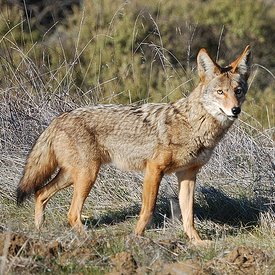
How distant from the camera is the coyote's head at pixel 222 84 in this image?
6.69 metres

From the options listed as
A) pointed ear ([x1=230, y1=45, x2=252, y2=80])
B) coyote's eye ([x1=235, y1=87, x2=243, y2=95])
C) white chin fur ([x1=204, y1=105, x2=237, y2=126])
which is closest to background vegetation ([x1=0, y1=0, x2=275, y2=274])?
white chin fur ([x1=204, y1=105, x2=237, y2=126])

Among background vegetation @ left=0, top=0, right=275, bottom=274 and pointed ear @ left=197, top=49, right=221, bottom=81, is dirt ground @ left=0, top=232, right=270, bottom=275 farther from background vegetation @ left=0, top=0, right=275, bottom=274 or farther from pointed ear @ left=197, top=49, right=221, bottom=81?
pointed ear @ left=197, top=49, right=221, bottom=81

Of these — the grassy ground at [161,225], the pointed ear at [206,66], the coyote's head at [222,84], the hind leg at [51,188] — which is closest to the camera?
the grassy ground at [161,225]

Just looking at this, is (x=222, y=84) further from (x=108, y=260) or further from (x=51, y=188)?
(x=108, y=260)

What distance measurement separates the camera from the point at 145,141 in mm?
6973

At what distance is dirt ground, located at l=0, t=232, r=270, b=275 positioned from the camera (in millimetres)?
4562

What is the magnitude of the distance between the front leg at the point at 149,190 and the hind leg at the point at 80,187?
1.54 feet

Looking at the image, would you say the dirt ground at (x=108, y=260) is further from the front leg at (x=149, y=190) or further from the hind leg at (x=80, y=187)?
the hind leg at (x=80, y=187)

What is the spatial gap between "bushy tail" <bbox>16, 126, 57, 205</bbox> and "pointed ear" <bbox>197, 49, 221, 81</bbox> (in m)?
1.43

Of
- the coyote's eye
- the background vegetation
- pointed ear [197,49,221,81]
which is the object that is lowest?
the background vegetation

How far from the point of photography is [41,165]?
7.08 m

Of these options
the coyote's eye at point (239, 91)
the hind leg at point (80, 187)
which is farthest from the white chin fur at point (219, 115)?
the hind leg at point (80, 187)

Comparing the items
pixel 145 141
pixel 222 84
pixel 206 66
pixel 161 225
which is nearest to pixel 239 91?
pixel 222 84

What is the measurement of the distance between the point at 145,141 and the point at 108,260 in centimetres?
223
